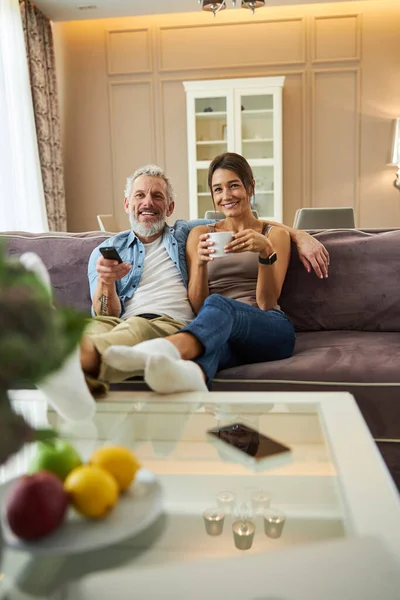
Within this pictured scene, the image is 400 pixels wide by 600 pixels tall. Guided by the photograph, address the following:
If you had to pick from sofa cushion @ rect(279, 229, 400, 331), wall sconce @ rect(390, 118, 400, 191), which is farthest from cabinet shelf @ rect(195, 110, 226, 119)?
sofa cushion @ rect(279, 229, 400, 331)

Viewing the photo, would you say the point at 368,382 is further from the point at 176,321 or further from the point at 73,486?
the point at 73,486

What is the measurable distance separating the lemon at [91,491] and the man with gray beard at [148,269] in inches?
36.1

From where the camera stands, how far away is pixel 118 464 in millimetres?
698

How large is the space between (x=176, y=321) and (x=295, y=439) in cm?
91

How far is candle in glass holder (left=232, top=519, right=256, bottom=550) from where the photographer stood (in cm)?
66

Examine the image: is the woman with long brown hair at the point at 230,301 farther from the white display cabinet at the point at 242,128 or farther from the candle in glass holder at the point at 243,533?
the white display cabinet at the point at 242,128

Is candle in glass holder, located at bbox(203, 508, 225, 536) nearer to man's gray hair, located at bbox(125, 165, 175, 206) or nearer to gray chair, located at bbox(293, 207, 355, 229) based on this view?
man's gray hair, located at bbox(125, 165, 175, 206)

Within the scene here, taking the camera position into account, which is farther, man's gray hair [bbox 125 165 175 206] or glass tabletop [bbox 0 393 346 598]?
man's gray hair [bbox 125 165 175 206]

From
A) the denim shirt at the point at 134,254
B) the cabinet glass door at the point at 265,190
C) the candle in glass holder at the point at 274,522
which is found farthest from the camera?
the cabinet glass door at the point at 265,190

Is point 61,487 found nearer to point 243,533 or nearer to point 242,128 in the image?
point 243,533

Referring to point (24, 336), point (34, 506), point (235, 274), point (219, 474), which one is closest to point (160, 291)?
point (235, 274)

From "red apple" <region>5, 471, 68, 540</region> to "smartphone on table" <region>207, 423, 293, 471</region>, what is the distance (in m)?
0.35

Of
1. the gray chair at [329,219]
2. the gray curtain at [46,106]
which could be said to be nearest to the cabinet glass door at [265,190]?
the gray curtain at [46,106]

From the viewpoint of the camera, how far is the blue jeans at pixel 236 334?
57.1 inches
